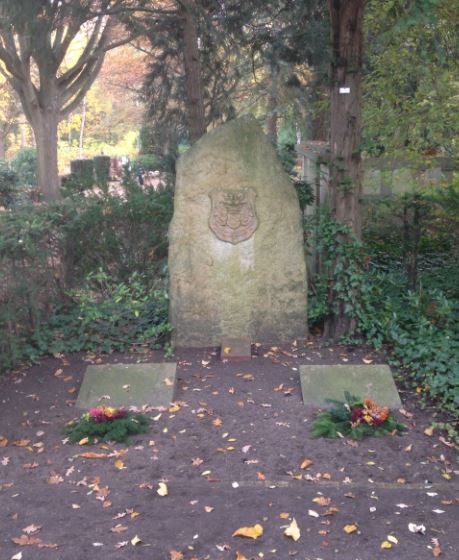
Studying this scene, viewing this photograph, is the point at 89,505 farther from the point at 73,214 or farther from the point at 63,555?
the point at 73,214

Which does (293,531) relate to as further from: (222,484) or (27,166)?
(27,166)

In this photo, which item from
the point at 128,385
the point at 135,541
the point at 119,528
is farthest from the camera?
the point at 128,385

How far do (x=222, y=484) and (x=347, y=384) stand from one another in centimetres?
162

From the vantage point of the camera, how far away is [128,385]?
5324 millimetres

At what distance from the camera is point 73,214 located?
22.8 ft

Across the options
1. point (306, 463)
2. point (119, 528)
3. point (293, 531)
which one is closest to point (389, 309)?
point (306, 463)

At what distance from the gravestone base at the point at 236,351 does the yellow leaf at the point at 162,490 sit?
2196mm

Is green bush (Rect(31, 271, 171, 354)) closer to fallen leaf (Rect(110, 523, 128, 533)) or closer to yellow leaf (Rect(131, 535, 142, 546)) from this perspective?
fallen leaf (Rect(110, 523, 128, 533))

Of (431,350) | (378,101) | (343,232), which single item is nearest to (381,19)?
(378,101)

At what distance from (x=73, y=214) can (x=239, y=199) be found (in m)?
1.92

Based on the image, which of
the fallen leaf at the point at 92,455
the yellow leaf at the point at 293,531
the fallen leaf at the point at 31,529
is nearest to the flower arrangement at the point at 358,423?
the yellow leaf at the point at 293,531

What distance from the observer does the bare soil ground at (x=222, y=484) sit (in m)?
3.30

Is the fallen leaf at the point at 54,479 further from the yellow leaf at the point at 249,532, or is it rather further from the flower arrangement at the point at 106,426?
the yellow leaf at the point at 249,532

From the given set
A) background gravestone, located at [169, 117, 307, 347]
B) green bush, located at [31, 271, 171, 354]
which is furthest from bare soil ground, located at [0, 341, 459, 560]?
background gravestone, located at [169, 117, 307, 347]
